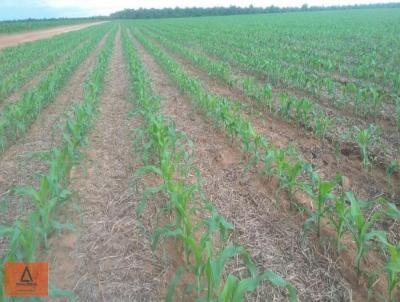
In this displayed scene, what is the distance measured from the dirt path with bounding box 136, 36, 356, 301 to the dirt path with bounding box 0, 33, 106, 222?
206cm

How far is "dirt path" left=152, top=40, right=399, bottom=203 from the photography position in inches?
146

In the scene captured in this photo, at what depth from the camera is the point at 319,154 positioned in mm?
4496

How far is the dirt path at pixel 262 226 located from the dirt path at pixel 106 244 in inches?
33.6

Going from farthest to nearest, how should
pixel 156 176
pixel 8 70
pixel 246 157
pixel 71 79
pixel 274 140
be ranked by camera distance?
pixel 8 70 → pixel 71 79 → pixel 274 140 → pixel 246 157 → pixel 156 176

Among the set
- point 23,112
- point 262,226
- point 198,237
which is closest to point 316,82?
point 262,226

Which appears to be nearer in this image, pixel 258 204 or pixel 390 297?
pixel 390 297

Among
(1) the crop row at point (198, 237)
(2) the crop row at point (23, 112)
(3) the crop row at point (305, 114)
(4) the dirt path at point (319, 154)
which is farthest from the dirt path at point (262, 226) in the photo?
(2) the crop row at point (23, 112)

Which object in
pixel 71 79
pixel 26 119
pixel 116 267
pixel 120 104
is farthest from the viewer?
pixel 71 79

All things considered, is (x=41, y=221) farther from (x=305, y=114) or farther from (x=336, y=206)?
(x=305, y=114)

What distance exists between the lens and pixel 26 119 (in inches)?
235

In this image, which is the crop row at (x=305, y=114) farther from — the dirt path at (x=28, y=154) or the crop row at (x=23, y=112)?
the crop row at (x=23, y=112)

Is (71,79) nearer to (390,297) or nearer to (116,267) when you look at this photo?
(116,267)

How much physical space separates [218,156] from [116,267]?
2344mm

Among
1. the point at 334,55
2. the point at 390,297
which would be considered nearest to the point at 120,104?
the point at 390,297
